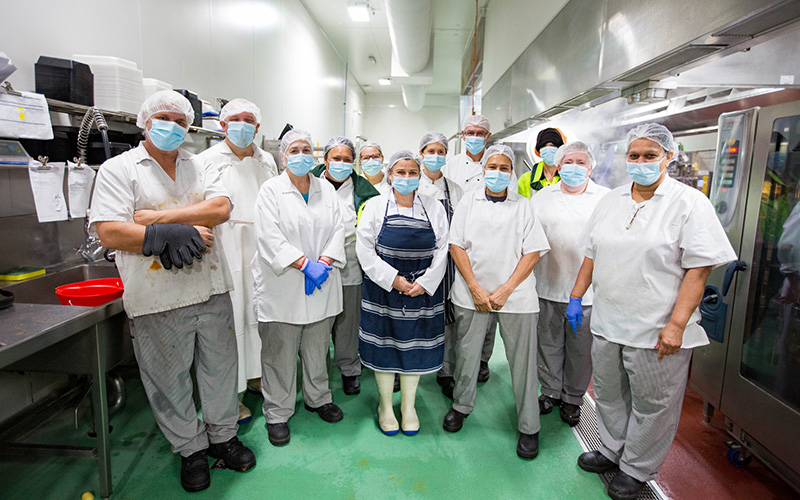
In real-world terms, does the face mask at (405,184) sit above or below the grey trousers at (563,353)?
above

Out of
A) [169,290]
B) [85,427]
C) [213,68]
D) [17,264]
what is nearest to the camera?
[169,290]

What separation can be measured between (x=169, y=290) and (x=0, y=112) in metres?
0.92

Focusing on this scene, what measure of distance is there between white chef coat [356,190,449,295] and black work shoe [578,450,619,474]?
1108 millimetres

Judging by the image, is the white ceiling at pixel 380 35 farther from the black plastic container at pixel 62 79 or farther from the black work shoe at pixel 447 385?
the black work shoe at pixel 447 385

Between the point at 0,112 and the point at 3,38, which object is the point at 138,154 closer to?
the point at 0,112

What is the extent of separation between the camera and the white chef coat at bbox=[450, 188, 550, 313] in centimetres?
214

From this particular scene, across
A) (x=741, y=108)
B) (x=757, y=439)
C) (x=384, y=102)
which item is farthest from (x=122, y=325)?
(x=384, y=102)

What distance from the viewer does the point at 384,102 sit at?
11.9 metres

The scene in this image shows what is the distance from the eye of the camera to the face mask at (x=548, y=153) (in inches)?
104

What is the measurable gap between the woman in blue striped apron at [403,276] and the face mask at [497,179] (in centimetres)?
30

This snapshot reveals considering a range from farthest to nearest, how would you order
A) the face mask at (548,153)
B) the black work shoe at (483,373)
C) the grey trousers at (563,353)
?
1. the black work shoe at (483,373)
2. the face mask at (548,153)
3. the grey trousers at (563,353)

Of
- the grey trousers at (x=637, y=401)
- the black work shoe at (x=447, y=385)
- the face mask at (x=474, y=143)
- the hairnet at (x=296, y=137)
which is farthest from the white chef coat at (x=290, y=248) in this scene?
the grey trousers at (x=637, y=401)

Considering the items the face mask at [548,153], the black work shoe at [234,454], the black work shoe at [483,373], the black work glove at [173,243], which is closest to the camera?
the black work glove at [173,243]

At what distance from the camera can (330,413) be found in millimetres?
Answer: 2445
